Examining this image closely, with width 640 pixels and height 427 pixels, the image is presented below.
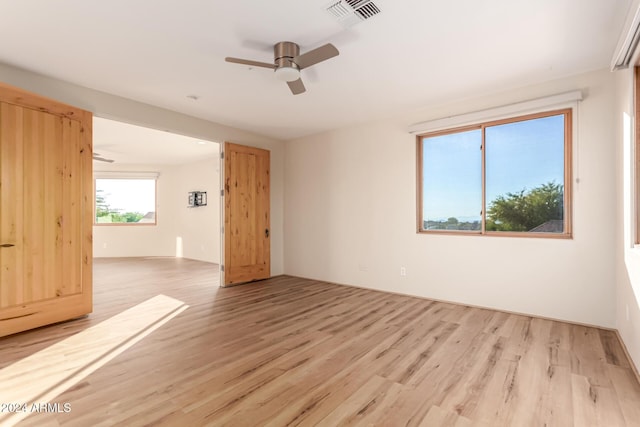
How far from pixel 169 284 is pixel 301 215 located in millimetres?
2585

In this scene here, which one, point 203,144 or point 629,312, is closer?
point 629,312

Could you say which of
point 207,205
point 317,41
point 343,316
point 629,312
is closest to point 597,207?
point 629,312

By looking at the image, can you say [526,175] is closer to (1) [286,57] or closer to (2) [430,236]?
(2) [430,236]

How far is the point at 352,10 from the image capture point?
7.08 feet

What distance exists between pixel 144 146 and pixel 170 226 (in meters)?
3.03

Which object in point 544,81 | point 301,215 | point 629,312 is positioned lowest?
point 629,312

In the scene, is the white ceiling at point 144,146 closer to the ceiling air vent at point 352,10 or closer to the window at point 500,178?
the ceiling air vent at point 352,10

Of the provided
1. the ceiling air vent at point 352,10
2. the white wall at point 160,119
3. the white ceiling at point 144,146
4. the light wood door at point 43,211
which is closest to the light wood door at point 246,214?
the white wall at point 160,119

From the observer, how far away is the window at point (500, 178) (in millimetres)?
3334

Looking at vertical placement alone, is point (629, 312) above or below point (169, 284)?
above

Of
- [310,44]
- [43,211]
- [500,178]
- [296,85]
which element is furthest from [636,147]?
[43,211]

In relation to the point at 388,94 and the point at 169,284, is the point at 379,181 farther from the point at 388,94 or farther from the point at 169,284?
the point at 169,284

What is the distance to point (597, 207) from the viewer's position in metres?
3.04

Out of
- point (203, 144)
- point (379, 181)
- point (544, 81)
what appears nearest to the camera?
point (544, 81)
